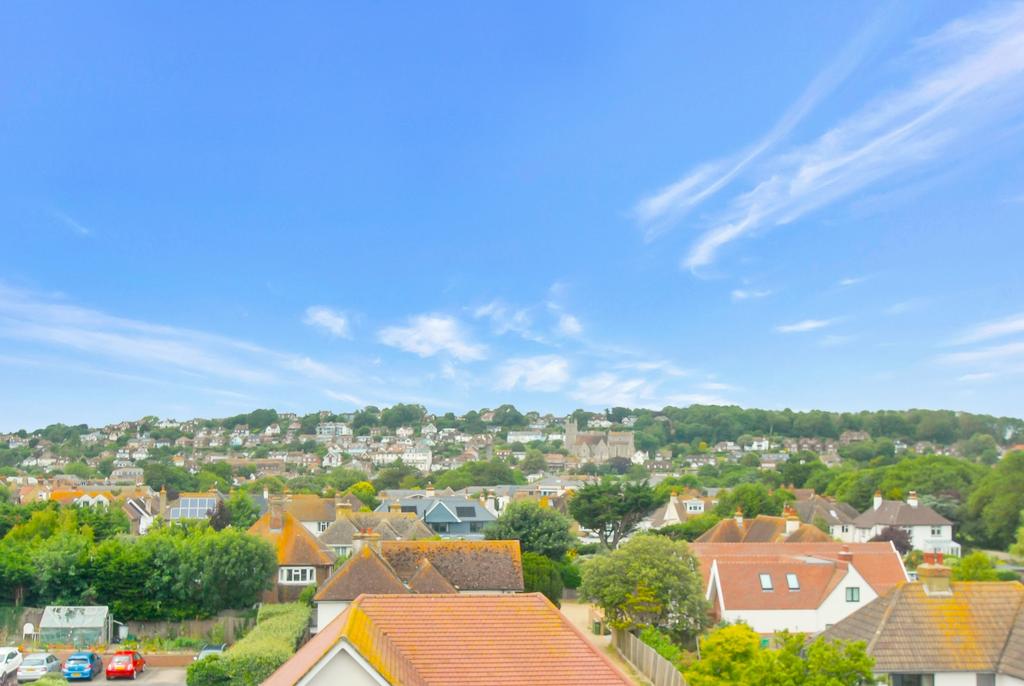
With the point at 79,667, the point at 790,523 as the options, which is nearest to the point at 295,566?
the point at 79,667

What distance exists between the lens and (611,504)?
72438 mm

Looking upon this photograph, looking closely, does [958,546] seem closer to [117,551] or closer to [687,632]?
[687,632]

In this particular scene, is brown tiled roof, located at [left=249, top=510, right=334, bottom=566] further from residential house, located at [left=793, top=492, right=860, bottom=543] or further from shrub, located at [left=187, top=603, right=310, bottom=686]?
residential house, located at [left=793, top=492, right=860, bottom=543]

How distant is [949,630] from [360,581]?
21.1 metres

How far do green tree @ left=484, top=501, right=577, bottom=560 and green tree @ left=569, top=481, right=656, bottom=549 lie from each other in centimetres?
1787

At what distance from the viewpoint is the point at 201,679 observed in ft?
84.7

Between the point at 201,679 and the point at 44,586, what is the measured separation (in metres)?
16.2

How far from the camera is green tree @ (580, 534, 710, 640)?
35875 mm

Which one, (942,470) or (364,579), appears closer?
(364,579)

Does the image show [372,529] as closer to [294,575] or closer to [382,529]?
[382,529]

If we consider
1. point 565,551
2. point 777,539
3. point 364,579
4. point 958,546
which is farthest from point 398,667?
point 958,546

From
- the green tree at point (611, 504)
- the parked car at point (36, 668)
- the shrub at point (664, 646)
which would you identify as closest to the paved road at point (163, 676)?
the parked car at point (36, 668)

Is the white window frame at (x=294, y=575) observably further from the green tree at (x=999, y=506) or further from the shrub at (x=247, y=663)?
the green tree at (x=999, y=506)

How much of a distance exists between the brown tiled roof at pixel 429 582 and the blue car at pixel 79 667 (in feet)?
40.3
